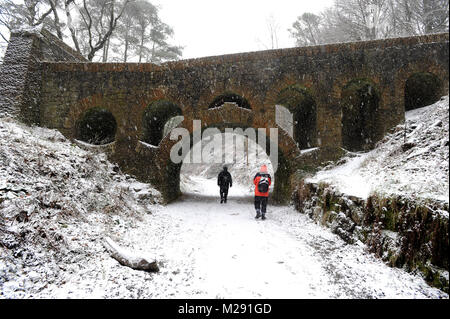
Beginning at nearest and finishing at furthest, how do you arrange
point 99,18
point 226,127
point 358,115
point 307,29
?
1. point 358,115
2. point 226,127
3. point 99,18
4. point 307,29

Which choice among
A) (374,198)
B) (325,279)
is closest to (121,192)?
(325,279)

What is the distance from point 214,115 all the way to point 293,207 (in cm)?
440

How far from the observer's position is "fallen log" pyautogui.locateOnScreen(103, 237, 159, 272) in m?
4.25

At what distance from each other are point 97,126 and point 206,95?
16.7 ft

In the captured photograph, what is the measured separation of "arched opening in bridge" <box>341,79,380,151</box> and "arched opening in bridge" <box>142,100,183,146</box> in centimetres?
627

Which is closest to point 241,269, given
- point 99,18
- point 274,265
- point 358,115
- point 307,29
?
point 274,265

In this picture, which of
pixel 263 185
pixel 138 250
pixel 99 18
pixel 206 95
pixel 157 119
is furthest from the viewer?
pixel 99 18

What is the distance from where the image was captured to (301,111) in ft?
36.1

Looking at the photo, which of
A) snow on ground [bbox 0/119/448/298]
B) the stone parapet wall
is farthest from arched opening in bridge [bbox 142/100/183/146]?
the stone parapet wall

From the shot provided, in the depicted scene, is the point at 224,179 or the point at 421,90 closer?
the point at 421,90

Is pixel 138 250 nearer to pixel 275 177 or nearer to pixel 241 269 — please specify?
pixel 241 269

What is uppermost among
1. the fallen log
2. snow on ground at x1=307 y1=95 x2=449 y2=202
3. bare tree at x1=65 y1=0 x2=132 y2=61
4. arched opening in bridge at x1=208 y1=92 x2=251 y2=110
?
bare tree at x1=65 y1=0 x2=132 y2=61

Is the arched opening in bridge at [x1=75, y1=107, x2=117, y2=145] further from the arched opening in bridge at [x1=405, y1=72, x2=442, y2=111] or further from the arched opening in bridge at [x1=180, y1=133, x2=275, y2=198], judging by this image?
the arched opening in bridge at [x1=405, y1=72, x2=442, y2=111]

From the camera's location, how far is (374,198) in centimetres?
490
